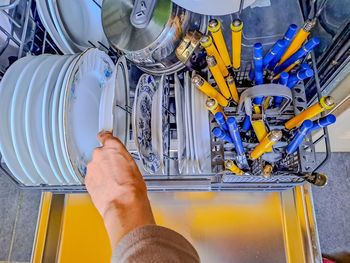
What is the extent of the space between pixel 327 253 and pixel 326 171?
1.01 ft

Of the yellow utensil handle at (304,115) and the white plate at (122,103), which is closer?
the yellow utensil handle at (304,115)

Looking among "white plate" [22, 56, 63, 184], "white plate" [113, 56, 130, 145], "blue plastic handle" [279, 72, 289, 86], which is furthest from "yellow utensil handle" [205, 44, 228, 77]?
"white plate" [22, 56, 63, 184]

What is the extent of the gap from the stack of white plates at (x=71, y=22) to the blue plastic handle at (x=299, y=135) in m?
0.52

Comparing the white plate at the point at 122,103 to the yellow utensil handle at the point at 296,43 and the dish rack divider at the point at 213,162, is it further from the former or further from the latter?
the yellow utensil handle at the point at 296,43

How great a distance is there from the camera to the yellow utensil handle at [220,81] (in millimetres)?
472

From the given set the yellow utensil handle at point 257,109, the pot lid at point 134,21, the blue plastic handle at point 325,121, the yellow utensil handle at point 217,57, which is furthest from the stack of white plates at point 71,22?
the blue plastic handle at point 325,121

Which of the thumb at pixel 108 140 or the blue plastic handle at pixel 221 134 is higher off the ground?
the blue plastic handle at pixel 221 134

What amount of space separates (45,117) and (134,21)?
26 centimetres

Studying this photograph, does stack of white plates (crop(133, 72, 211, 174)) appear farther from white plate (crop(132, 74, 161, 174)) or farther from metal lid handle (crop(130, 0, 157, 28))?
metal lid handle (crop(130, 0, 157, 28))

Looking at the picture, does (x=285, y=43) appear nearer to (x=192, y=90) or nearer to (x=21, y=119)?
(x=192, y=90)

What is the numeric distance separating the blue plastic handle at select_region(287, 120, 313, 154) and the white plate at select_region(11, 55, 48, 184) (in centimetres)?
49

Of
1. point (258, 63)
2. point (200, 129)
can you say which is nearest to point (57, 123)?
point (200, 129)

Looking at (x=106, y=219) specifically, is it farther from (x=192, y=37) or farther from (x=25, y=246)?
(x=25, y=246)

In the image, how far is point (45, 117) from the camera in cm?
48
